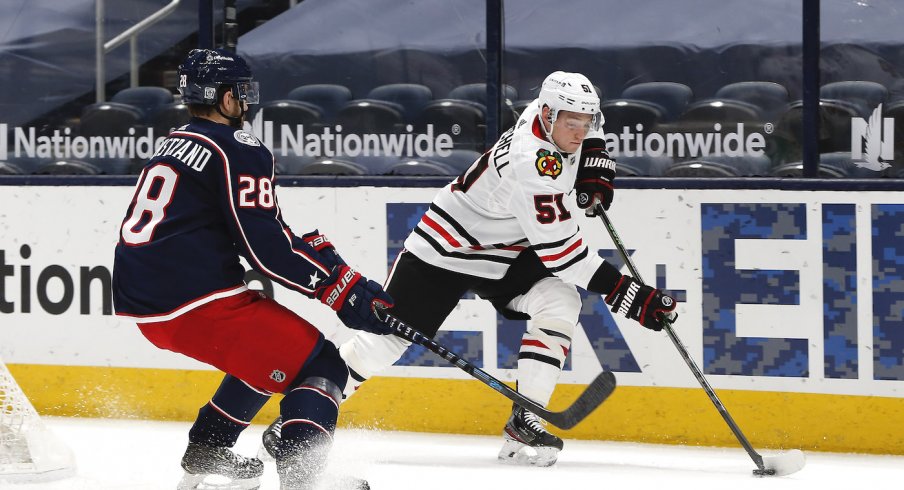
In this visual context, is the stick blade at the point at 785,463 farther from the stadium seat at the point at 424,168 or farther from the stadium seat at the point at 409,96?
the stadium seat at the point at 409,96

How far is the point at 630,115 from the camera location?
4402 mm

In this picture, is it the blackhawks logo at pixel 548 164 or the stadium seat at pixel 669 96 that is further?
the stadium seat at pixel 669 96

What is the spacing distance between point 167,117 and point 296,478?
2.19 metres

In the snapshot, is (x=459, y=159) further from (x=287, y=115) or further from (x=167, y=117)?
(x=167, y=117)

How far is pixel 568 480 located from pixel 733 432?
49 cm

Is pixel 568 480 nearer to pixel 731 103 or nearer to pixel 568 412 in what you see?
pixel 568 412

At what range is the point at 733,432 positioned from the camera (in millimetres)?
3898

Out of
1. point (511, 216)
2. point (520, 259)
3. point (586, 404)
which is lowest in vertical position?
point (586, 404)

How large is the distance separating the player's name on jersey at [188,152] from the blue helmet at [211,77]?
11 centimetres

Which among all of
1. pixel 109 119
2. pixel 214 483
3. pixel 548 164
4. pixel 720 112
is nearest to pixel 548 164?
pixel 548 164

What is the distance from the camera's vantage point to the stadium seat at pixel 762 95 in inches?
167

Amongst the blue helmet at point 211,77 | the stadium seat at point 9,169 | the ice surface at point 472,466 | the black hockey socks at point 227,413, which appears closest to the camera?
the blue helmet at point 211,77

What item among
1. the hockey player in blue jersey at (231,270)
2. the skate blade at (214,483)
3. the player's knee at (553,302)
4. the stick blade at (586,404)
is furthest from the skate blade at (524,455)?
the hockey player in blue jersey at (231,270)

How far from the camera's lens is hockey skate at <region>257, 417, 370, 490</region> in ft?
9.86
